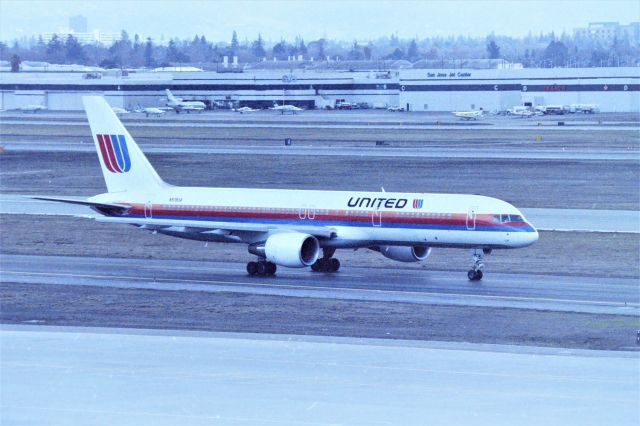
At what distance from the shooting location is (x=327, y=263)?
4594 centimetres

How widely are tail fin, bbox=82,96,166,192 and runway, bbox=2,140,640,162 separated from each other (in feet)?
162

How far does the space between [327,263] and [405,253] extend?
3.02 meters

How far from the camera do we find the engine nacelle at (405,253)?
45.4 meters

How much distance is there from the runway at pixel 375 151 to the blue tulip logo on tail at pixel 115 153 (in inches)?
1946

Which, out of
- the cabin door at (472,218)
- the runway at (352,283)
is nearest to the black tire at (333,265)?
the runway at (352,283)

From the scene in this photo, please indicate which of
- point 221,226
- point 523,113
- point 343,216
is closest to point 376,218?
point 343,216

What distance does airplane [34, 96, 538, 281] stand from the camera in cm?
4300

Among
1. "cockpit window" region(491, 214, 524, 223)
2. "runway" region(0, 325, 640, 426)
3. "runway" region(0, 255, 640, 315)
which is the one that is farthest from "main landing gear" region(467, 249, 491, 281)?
"runway" region(0, 325, 640, 426)

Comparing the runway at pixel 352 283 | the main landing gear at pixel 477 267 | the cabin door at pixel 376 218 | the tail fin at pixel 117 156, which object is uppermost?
the tail fin at pixel 117 156

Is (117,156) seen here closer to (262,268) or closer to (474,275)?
(262,268)

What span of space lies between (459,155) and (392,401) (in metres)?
77.9

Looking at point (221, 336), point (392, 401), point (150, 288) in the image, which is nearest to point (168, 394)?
point (392, 401)

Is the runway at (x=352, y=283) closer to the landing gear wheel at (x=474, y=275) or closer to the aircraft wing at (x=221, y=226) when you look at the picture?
the landing gear wheel at (x=474, y=275)

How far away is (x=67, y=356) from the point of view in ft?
85.8
